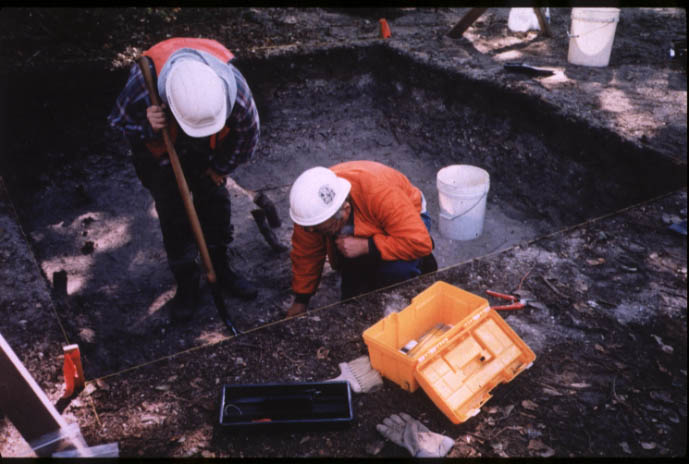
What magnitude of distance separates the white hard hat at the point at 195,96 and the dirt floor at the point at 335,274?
137cm

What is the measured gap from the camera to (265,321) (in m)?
4.06

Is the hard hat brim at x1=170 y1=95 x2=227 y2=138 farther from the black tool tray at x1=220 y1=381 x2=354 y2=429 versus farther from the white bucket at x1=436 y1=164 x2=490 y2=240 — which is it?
the white bucket at x1=436 y1=164 x2=490 y2=240

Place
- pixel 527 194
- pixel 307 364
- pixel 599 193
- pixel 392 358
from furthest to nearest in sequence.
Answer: pixel 527 194 → pixel 599 193 → pixel 307 364 → pixel 392 358

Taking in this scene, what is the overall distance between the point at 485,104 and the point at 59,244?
5096 mm

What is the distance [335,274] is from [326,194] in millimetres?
1885

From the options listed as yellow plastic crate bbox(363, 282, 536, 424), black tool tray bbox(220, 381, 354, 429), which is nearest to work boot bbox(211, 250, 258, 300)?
black tool tray bbox(220, 381, 354, 429)

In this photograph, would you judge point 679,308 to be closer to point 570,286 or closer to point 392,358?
point 570,286

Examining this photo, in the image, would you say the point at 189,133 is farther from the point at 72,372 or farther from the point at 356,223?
the point at 72,372

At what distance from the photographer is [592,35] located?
19.0 feet

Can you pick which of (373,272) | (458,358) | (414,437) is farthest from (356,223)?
(414,437)

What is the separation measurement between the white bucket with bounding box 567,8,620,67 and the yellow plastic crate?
4661 millimetres

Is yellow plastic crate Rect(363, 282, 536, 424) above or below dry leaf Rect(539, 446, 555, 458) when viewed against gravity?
above

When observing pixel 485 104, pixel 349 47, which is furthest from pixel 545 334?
pixel 349 47

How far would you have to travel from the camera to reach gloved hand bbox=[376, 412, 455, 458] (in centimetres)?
230
